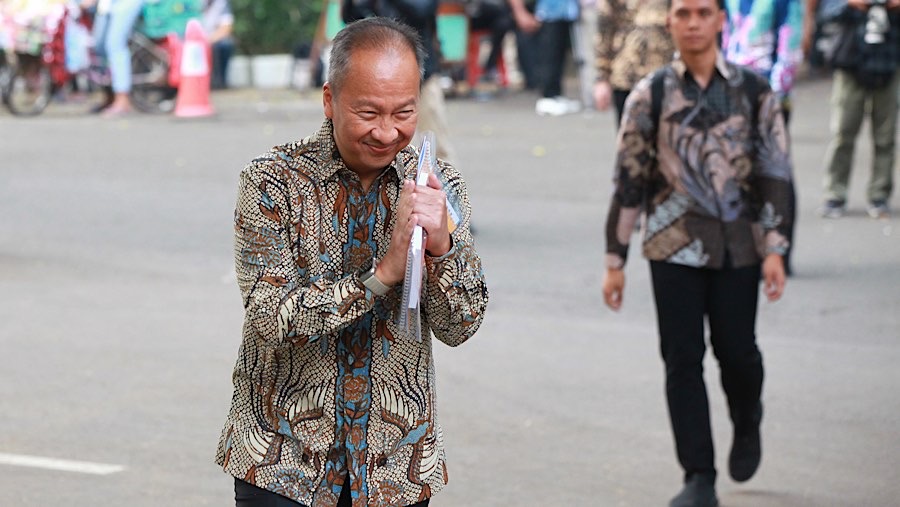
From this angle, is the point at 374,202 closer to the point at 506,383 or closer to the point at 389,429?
the point at 389,429

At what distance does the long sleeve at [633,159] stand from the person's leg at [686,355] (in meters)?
0.21

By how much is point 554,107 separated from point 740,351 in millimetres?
13227

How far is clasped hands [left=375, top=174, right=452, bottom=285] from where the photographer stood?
2988 millimetres

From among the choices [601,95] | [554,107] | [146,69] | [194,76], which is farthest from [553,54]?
[601,95]

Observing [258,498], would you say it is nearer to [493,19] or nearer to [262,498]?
[262,498]

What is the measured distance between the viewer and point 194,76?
19.0 metres

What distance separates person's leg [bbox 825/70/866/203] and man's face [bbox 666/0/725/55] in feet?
19.6

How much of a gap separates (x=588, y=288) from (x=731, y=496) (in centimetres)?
362

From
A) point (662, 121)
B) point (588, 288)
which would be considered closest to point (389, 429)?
point (662, 121)

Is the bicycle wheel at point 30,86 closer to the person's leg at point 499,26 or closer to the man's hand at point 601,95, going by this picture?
the person's leg at point 499,26

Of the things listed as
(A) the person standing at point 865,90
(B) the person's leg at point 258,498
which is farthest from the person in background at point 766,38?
(B) the person's leg at point 258,498

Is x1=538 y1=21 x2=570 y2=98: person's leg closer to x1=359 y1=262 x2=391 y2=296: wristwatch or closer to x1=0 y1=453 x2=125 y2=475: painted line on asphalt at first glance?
x1=0 y1=453 x2=125 y2=475: painted line on asphalt

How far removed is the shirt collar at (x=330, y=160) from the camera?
3.21 m

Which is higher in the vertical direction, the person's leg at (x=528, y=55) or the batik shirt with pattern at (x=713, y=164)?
the batik shirt with pattern at (x=713, y=164)
